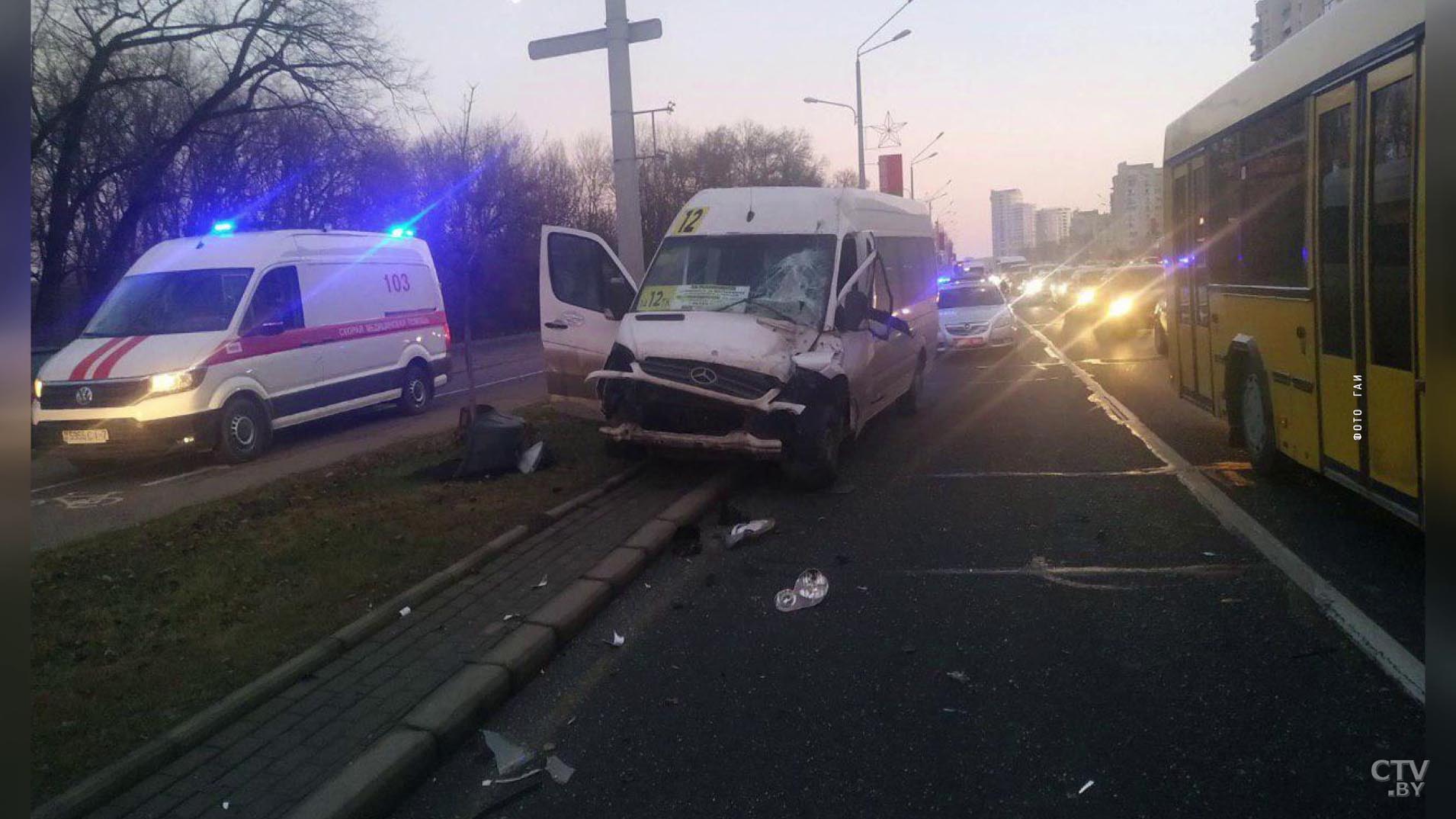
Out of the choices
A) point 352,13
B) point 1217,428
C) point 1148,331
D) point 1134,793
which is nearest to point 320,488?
point 1134,793

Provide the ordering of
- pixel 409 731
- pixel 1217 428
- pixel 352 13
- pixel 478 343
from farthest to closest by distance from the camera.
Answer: pixel 478 343, pixel 352 13, pixel 1217 428, pixel 409 731

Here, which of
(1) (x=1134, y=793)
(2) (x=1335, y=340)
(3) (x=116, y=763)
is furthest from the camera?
(2) (x=1335, y=340)

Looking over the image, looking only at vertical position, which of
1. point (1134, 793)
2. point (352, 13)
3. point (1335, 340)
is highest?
point (352, 13)

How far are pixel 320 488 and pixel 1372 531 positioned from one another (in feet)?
27.3

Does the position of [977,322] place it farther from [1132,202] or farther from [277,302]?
[1132,202]

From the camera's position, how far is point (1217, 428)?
476 inches

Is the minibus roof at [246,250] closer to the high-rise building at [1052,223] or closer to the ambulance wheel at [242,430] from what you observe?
the ambulance wheel at [242,430]

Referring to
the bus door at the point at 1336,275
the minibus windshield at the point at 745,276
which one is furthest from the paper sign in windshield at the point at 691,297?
the bus door at the point at 1336,275

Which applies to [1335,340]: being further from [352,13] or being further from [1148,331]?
[352,13]

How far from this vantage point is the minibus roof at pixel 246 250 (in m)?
13.4

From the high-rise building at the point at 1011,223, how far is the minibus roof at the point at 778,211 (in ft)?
593

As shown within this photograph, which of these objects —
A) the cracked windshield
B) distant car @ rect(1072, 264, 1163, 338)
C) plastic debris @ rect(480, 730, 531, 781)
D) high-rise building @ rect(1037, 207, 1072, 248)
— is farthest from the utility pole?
high-rise building @ rect(1037, 207, 1072, 248)

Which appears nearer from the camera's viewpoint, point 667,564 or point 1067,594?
point 1067,594

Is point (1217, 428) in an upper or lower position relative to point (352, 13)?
lower
